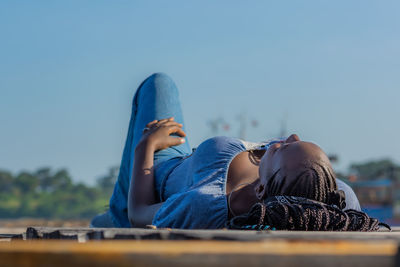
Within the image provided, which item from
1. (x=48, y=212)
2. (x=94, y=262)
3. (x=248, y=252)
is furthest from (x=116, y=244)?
(x=48, y=212)

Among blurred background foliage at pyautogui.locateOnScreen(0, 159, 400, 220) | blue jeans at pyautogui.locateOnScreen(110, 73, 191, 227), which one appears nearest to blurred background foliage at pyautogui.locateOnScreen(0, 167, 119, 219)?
blurred background foliage at pyautogui.locateOnScreen(0, 159, 400, 220)

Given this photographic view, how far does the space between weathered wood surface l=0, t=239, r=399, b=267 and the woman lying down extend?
3.84ft

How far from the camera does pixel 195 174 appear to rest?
2.85 metres

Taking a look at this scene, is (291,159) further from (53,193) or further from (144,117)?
(53,193)

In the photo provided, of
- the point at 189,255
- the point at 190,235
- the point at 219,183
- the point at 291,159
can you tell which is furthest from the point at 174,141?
the point at 189,255

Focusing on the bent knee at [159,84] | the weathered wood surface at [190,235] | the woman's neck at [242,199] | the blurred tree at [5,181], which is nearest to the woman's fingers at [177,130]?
the bent knee at [159,84]

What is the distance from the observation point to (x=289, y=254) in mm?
784

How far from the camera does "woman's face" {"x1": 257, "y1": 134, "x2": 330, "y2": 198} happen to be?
222cm

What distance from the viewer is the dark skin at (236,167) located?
7.41 feet

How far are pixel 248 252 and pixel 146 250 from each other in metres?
0.12

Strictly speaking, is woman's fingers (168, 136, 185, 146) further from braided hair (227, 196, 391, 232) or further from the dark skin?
braided hair (227, 196, 391, 232)

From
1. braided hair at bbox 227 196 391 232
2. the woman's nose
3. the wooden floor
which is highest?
the woman's nose

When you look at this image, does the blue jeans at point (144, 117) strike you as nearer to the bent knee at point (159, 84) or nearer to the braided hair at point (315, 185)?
the bent knee at point (159, 84)

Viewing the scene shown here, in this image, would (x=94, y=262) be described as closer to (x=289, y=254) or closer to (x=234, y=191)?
(x=289, y=254)
